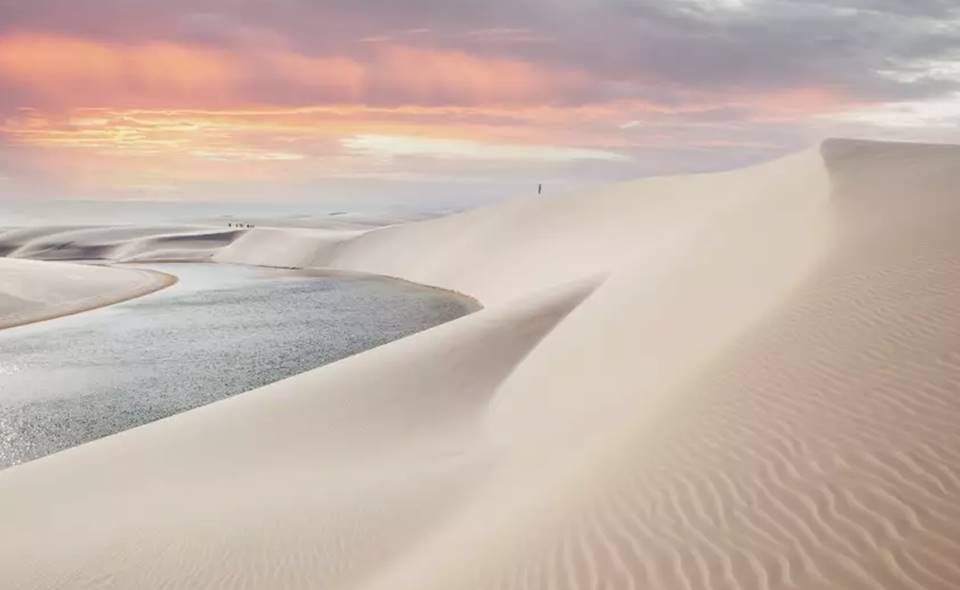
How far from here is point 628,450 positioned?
22.5 ft

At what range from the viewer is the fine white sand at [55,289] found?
30562mm

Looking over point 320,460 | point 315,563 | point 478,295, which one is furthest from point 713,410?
point 478,295

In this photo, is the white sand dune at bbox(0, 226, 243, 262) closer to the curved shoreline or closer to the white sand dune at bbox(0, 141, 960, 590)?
the curved shoreline

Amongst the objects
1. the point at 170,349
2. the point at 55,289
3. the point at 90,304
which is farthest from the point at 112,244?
the point at 170,349

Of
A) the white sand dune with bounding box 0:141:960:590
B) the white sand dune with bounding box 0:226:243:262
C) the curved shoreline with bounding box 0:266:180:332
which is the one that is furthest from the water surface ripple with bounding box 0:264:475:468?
the white sand dune with bounding box 0:226:243:262

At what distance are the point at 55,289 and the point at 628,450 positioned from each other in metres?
Result: 36.3

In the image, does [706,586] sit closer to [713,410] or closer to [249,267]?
[713,410]

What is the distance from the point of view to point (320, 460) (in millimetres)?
11062

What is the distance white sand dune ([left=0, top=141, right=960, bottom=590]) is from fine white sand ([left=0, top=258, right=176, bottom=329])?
21270mm

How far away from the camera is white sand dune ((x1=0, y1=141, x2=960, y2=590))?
491 centimetres

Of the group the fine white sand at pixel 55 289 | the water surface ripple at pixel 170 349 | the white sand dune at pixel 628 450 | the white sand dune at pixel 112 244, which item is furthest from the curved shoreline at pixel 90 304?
the white sand dune at pixel 112 244

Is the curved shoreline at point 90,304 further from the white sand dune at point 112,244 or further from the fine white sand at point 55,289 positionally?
the white sand dune at point 112,244

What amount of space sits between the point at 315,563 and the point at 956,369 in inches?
240

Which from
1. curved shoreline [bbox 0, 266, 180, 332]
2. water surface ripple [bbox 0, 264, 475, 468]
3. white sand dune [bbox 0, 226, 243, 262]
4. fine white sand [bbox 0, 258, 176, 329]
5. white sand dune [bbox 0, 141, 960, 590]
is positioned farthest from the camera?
white sand dune [bbox 0, 226, 243, 262]
